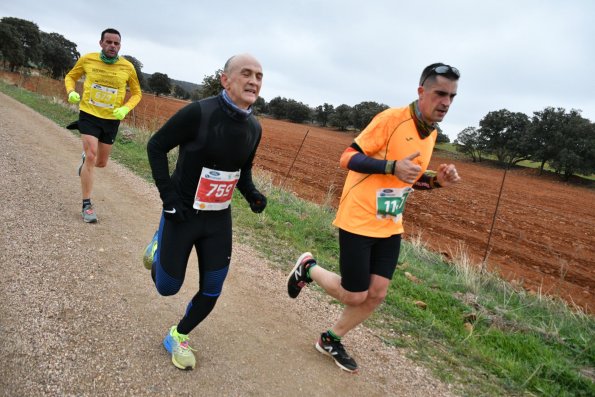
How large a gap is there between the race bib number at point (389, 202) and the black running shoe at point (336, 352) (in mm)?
1187

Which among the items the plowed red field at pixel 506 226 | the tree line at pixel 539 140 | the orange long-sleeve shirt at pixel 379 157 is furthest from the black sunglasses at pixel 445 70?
the tree line at pixel 539 140

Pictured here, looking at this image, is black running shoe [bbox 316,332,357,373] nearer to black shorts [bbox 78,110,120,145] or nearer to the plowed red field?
the plowed red field

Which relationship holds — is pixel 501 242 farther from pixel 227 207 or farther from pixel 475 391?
pixel 227 207

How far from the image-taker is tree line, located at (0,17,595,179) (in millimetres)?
32938

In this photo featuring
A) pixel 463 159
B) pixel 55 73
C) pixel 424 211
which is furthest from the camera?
pixel 55 73

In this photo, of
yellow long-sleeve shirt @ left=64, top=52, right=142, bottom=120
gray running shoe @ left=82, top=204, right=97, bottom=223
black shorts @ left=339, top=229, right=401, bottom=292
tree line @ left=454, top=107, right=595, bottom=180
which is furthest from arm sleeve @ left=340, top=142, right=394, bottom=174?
tree line @ left=454, top=107, right=595, bottom=180

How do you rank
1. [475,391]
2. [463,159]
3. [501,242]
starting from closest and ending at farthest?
[475,391] < [501,242] < [463,159]

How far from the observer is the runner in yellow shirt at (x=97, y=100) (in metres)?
5.24

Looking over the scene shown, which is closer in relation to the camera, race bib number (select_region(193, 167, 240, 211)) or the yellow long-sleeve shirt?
race bib number (select_region(193, 167, 240, 211))

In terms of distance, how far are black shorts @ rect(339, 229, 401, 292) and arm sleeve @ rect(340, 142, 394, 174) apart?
50cm

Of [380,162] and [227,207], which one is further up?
[380,162]

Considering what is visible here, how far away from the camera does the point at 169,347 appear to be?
2.95m

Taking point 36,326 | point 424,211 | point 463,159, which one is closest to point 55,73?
point 463,159

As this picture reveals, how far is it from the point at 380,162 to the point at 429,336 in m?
2.30
